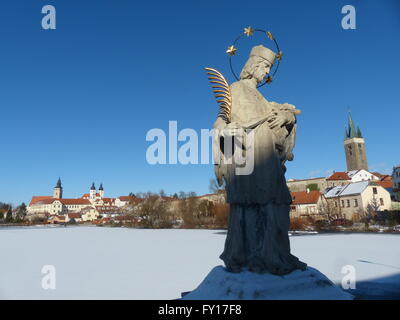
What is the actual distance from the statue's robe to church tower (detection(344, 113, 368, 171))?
13436 cm

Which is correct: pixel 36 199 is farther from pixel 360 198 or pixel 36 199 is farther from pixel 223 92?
pixel 223 92

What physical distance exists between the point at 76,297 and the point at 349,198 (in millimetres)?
51029

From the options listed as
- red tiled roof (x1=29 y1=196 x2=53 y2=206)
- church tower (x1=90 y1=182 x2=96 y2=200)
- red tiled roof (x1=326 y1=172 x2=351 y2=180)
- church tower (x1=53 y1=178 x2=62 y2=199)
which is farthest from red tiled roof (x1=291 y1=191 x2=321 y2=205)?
church tower (x1=53 y1=178 x2=62 y2=199)

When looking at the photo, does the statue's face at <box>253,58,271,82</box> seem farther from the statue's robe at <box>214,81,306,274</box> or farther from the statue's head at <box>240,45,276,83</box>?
the statue's robe at <box>214,81,306,274</box>

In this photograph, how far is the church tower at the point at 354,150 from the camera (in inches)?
4806

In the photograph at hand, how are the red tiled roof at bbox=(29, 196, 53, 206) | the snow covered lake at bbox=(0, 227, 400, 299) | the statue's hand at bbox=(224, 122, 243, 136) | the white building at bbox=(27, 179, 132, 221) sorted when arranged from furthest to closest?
the red tiled roof at bbox=(29, 196, 53, 206), the white building at bbox=(27, 179, 132, 221), the snow covered lake at bbox=(0, 227, 400, 299), the statue's hand at bbox=(224, 122, 243, 136)

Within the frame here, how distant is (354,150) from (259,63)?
13594 cm

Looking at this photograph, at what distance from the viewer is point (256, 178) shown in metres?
4.62

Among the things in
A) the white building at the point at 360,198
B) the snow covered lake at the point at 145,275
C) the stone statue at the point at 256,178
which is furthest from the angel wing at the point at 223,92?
the white building at the point at 360,198

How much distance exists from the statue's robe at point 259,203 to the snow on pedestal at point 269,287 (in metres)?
0.16

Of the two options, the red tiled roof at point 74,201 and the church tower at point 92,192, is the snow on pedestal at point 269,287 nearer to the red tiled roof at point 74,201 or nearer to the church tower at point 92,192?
the red tiled roof at point 74,201

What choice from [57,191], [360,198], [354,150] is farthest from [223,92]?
[57,191]

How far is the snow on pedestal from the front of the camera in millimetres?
4017
